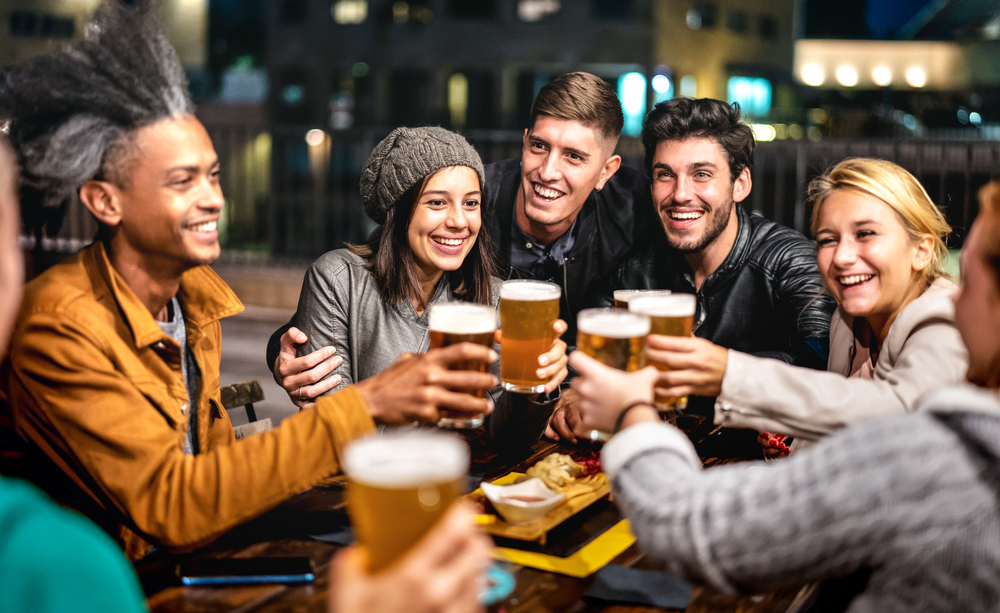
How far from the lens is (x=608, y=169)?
3623 millimetres

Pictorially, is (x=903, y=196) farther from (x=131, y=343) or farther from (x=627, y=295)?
(x=131, y=343)

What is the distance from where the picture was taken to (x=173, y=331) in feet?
6.76

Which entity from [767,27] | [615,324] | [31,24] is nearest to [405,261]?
[615,324]

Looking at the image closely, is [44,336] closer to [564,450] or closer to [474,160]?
[564,450]

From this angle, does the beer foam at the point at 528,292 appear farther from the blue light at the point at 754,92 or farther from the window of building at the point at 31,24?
the blue light at the point at 754,92

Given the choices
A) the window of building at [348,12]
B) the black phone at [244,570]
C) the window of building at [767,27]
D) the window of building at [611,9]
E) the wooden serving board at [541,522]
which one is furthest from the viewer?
the window of building at [767,27]

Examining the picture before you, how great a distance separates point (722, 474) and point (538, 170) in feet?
7.73

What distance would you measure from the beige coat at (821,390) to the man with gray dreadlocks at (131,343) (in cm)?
60

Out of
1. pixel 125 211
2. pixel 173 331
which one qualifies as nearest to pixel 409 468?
pixel 125 211

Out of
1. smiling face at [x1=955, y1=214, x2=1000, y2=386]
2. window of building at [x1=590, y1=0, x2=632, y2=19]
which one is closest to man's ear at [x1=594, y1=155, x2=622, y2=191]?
smiling face at [x1=955, y1=214, x2=1000, y2=386]

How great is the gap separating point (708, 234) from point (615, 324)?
1.80 meters

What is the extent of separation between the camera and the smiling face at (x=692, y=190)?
10.6ft

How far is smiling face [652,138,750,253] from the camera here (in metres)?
3.23

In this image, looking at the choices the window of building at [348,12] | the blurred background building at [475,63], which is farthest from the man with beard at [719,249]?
the window of building at [348,12]
